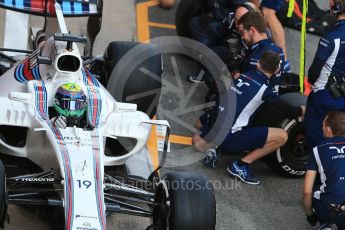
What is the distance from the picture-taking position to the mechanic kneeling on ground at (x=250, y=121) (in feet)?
23.1

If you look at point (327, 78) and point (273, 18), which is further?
point (273, 18)

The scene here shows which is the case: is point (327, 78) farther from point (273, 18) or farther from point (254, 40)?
point (273, 18)

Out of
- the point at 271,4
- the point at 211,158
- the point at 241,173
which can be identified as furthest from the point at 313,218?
the point at 271,4

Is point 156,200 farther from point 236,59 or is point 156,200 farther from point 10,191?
point 236,59

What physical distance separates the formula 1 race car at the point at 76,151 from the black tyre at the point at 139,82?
19 millimetres

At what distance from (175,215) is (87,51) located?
2.85 metres

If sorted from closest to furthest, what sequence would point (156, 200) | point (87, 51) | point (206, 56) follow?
point (156, 200) < point (87, 51) < point (206, 56)

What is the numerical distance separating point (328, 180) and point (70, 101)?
2051mm

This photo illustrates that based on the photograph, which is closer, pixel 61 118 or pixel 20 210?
pixel 61 118

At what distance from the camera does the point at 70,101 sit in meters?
5.72

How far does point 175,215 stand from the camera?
17.2 ft

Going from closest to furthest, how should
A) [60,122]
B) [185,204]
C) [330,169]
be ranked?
[185,204] < [60,122] < [330,169]

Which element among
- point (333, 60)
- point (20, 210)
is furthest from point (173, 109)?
point (20, 210)

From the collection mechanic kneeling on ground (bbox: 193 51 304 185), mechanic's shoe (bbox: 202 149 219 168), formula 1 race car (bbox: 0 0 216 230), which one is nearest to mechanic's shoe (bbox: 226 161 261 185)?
mechanic kneeling on ground (bbox: 193 51 304 185)
